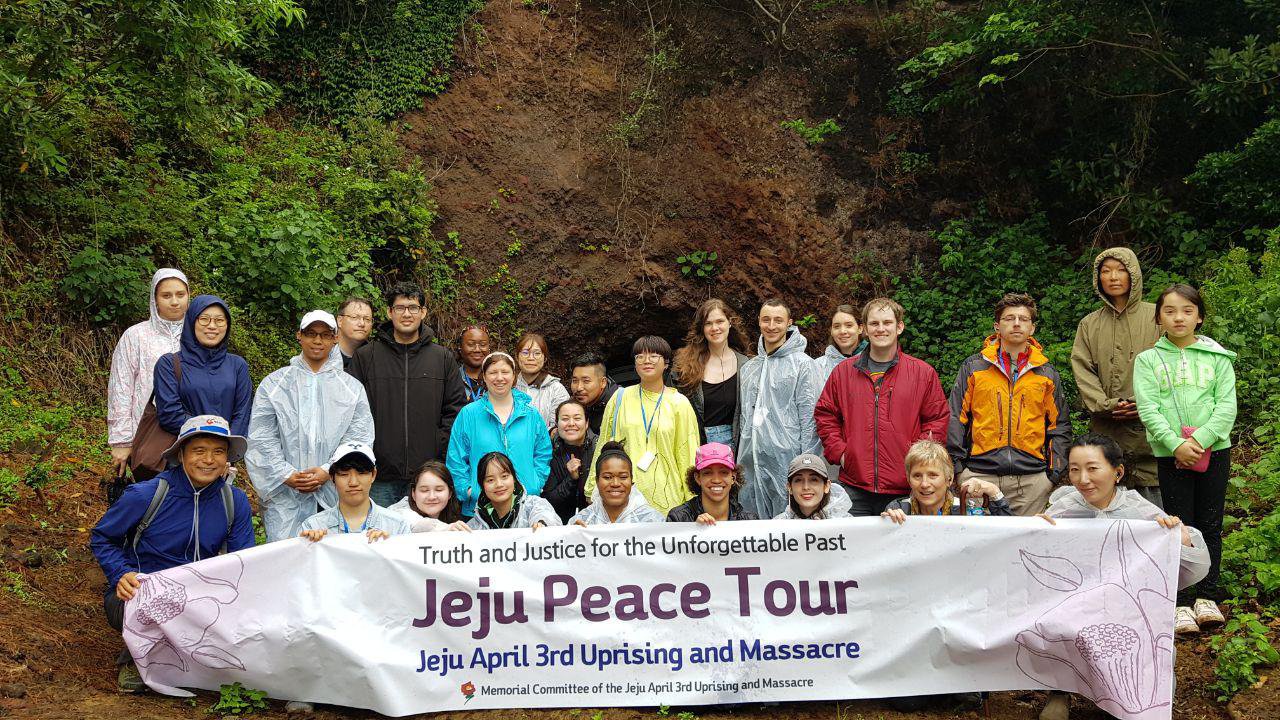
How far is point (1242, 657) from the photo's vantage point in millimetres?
5199

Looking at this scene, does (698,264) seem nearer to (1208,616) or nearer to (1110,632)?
(1208,616)

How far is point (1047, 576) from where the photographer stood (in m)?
4.98

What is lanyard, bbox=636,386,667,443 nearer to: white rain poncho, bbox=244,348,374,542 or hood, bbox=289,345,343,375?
white rain poncho, bbox=244,348,374,542

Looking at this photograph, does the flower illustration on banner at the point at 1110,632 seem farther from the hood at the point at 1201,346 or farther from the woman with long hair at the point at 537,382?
the woman with long hair at the point at 537,382

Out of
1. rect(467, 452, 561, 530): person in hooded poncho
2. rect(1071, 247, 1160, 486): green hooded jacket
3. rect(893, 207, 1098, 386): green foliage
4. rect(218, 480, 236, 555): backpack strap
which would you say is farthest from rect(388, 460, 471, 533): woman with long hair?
rect(893, 207, 1098, 386): green foliage

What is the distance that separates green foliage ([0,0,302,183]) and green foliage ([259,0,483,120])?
223 centimetres

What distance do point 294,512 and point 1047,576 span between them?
4.36m

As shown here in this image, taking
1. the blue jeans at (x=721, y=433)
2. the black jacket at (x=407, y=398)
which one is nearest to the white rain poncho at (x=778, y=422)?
the blue jeans at (x=721, y=433)

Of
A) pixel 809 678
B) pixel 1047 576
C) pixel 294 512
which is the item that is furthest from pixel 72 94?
pixel 1047 576

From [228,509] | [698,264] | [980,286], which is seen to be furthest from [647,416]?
[980,286]

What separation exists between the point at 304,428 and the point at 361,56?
8.03 m

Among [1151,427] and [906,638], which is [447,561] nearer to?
[906,638]

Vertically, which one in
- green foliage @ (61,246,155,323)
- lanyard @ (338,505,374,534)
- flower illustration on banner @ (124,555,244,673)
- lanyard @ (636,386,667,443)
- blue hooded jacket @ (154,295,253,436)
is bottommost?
flower illustration on banner @ (124,555,244,673)

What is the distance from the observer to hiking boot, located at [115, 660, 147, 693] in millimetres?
5129
